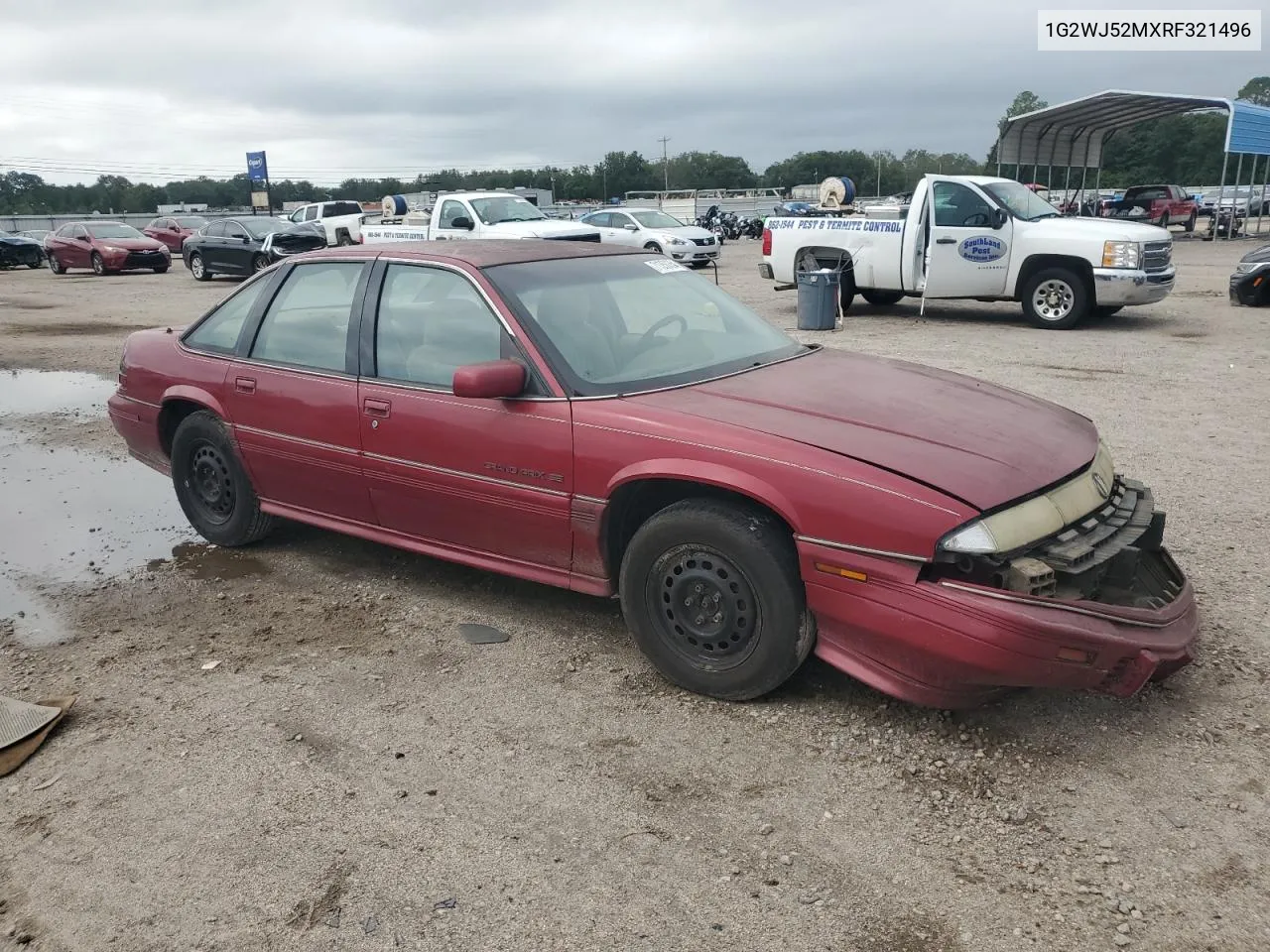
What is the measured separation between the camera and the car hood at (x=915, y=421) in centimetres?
314

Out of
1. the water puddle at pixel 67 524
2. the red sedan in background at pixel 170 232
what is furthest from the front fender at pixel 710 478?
the red sedan in background at pixel 170 232

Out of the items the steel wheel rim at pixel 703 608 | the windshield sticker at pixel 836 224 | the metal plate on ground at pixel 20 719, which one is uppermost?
the windshield sticker at pixel 836 224

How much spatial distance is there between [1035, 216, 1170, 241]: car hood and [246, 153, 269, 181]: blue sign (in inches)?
1851

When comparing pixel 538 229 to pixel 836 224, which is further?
pixel 538 229

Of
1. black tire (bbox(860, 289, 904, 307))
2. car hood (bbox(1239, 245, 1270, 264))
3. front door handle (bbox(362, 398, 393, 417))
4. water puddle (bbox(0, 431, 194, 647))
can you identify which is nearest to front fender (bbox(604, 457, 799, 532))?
front door handle (bbox(362, 398, 393, 417))

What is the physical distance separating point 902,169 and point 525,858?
407 ft

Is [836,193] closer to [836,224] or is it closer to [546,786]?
[836,224]

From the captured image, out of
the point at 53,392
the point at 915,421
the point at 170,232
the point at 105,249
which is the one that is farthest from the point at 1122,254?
the point at 170,232

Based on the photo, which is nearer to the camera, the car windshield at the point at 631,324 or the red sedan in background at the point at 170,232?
the car windshield at the point at 631,324

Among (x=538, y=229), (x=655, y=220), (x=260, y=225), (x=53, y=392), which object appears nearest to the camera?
(x=53, y=392)

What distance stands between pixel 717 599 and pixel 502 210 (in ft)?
53.9

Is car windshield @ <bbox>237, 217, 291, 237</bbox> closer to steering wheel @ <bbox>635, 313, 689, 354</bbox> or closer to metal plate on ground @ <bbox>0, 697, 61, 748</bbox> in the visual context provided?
steering wheel @ <bbox>635, 313, 689, 354</bbox>

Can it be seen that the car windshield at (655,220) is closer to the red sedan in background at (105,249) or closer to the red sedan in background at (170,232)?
the red sedan in background at (105,249)

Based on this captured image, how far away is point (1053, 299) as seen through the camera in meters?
12.6
